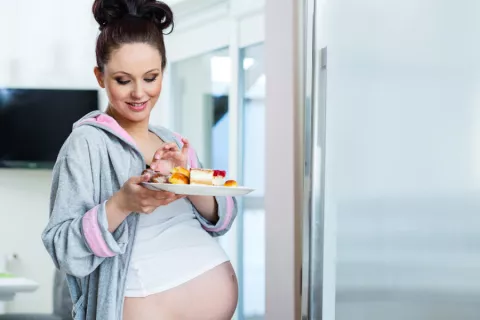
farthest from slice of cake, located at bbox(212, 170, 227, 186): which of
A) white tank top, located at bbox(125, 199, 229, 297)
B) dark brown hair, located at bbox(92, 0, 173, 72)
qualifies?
dark brown hair, located at bbox(92, 0, 173, 72)

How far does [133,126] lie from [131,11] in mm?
208

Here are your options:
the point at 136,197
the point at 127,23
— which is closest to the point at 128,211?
the point at 136,197

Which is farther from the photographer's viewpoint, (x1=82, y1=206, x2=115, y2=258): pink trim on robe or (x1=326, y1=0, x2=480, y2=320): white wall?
(x1=326, y1=0, x2=480, y2=320): white wall

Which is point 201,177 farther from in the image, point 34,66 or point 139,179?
point 34,66

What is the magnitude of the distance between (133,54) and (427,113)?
94 centimetres

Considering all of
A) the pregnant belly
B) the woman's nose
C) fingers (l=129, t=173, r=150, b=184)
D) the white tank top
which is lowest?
→ the pregnant belly

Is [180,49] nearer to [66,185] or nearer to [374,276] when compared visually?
[374,276]

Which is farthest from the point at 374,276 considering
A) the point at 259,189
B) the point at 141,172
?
the point at 259,189

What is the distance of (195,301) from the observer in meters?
1.39

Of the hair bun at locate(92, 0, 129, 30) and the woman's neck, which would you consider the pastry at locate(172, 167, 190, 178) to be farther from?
the hair bun at locate(92, 0, 129, 30)

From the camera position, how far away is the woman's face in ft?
4.36

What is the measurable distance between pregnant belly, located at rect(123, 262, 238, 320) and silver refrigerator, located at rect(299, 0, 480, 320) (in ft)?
2.22

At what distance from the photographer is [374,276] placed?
2.05 m

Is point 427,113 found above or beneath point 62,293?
above
